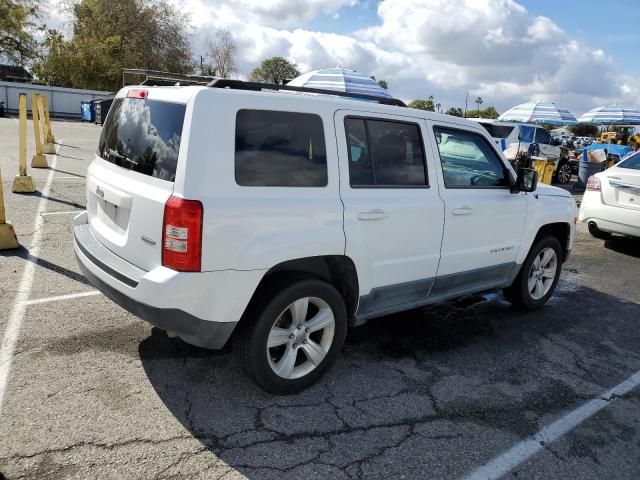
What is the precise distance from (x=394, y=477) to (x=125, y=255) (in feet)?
6.57

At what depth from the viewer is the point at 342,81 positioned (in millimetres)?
7844

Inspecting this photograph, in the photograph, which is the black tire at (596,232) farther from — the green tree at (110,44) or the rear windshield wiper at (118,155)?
the green tree at (110,44)

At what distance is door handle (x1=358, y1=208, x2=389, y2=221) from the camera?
3.42 meters

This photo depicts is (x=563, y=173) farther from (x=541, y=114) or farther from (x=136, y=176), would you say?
(x=136, y=176)

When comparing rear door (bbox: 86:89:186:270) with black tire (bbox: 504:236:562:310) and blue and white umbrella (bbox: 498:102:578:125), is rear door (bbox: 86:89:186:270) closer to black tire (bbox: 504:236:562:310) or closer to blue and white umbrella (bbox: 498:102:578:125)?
black tire (bbox: 504:236:562:310)

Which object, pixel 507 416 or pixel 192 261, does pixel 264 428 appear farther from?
pixel 507 416

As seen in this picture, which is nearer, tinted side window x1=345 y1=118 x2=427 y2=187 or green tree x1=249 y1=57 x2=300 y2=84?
tinted side window x1=345 y1=118 x2=427 y2=187

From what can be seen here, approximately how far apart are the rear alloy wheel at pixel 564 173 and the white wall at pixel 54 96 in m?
30.2

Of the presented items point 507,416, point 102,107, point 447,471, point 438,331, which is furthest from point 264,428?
point 102,107

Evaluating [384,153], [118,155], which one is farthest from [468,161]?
[118,155]

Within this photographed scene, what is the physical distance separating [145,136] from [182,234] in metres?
0.80

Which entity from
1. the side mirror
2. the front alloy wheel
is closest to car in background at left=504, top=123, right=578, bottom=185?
the front alloy wheel

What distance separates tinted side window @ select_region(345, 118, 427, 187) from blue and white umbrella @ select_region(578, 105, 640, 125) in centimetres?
1798

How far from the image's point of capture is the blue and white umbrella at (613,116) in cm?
1939
